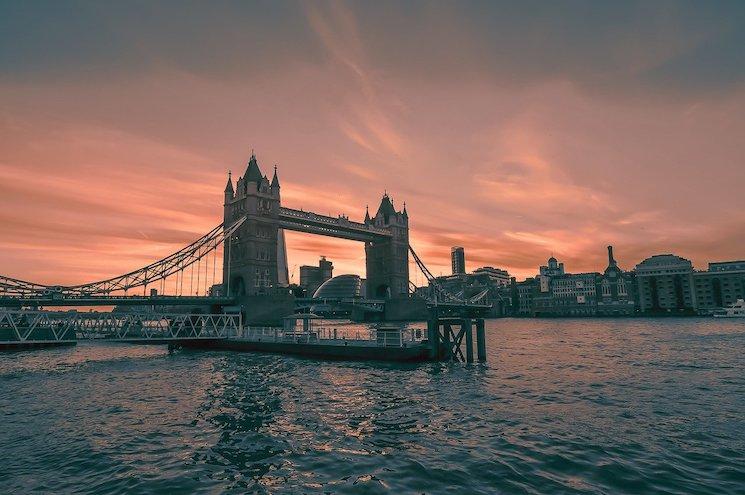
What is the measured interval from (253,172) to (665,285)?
183 meters

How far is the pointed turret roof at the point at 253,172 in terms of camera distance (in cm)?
11212

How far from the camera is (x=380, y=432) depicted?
18.5 metres

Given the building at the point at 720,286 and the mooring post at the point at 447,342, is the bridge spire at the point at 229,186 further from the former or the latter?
the building at the point at 720,286

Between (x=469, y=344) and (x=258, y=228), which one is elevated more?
(x=258, y=228)

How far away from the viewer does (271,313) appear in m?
93.9

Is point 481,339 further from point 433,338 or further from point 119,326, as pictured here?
point 119,326

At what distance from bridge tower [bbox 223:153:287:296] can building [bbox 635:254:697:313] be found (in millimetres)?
168862

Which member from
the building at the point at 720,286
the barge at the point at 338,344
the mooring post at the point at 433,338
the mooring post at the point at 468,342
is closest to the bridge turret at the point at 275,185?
the barge at the point at 338,344

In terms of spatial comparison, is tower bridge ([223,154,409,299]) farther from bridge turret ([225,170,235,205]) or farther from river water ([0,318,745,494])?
river water ([0,318,745,494])

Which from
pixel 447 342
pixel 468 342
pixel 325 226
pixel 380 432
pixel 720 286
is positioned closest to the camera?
pixel 380 432

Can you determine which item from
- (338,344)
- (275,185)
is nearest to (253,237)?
(275,185)

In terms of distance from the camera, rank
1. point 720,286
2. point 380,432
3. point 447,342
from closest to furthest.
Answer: point 380,432, point 447,342, point 720,286

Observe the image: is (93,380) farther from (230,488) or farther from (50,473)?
(230,488)

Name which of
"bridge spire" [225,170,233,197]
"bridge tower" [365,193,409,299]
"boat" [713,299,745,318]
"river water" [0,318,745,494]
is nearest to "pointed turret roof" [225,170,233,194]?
"bridge spire" [225,170,233,197]
